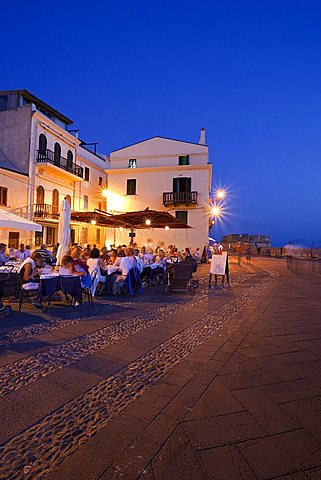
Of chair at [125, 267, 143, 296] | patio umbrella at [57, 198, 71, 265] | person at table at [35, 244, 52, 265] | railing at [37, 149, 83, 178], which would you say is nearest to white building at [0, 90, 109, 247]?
railing at [37, 149, 83, 178]

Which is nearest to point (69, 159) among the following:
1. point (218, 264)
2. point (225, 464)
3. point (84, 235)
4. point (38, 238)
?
point (84, 235)

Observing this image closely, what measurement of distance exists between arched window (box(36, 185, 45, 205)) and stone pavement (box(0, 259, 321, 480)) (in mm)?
16795

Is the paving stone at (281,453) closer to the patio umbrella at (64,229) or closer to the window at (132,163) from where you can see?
the patio umbrella at (64,229)

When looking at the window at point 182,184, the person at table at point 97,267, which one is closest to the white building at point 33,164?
the window at point 182,184

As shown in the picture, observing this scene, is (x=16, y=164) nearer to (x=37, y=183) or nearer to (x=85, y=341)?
(x=37, y=183)

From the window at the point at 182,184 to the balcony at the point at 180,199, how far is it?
605mm

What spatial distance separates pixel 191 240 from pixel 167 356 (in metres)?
22.5

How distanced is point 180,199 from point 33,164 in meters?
11.6

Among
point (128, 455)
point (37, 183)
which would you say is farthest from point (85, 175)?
point (128, 455)

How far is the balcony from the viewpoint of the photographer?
25.9m

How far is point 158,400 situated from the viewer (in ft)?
9.68

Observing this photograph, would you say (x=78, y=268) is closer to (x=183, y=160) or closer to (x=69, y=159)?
(x=69, y=159)

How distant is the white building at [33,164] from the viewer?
1905cm

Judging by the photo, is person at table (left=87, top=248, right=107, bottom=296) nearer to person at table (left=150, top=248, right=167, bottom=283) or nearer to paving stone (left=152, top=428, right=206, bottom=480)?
person at table (left=150, top=248, right=167, bottom=283)
